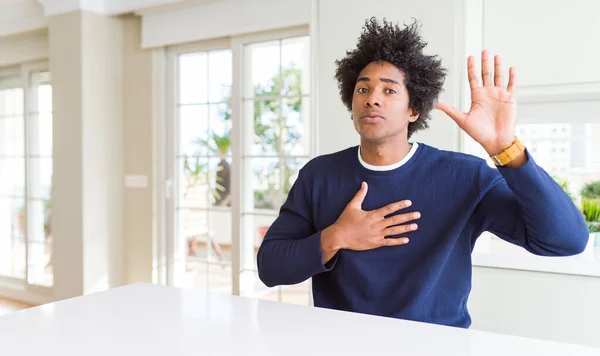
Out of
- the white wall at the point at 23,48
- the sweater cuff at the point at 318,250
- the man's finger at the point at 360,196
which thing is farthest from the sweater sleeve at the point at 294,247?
the white wall at the point at 23,48

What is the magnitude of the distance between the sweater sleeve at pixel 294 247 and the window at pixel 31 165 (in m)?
4.19

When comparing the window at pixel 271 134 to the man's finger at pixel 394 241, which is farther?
the window at pixel 271 134

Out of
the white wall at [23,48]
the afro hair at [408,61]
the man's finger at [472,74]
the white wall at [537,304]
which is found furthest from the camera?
the white wall at [23,48]

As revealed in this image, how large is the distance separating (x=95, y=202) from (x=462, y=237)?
135 inches

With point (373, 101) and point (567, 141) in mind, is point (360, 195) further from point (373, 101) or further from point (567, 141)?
point (567, 141)

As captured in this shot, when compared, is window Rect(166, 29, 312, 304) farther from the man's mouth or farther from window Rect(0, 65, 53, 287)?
the man's mouth

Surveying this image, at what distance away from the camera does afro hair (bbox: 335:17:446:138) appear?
5.63ft

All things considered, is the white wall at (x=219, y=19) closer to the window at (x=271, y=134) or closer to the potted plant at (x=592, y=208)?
the window at (x=271, y=134)

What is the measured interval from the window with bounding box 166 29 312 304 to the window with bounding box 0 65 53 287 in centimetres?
163

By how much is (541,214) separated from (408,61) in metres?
0.63

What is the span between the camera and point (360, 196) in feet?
5.03

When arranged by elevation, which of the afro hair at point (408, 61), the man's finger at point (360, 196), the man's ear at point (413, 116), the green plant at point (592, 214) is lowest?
the green plant at point (592, 214)

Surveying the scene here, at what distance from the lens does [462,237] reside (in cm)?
158

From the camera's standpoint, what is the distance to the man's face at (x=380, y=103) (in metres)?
1.60
